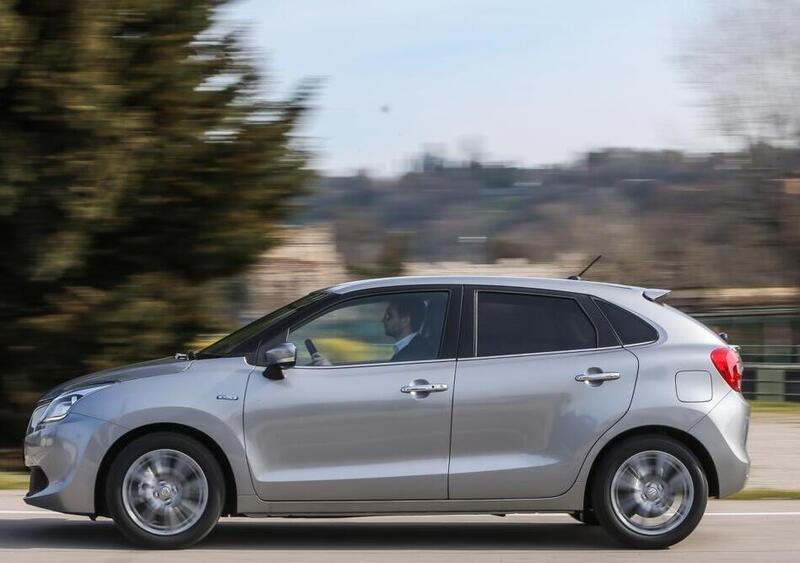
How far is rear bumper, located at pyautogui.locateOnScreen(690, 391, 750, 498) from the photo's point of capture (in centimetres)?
719

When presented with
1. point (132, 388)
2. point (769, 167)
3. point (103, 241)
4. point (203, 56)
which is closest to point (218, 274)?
point (103, 241)

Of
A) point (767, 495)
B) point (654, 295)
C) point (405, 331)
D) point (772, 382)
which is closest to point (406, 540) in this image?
point (405, 331)

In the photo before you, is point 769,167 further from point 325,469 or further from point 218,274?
point 325,469

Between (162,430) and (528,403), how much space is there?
7.03 feet

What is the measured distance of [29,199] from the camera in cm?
1190

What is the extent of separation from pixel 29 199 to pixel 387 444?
630cm

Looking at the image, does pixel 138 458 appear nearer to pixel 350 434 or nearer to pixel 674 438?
pixel 350 434

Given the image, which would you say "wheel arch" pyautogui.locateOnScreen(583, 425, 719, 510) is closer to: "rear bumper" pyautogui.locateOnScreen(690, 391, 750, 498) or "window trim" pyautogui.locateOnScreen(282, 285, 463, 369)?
"rear bumper" pyautogui.locateOnScreen(690, 391, 750, 498)

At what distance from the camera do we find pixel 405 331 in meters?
7.26

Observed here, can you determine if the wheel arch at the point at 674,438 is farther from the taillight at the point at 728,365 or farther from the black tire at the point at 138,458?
the black tire at the point at 138,458

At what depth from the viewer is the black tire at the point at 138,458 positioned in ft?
22.9

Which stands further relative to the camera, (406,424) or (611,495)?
(611,495)

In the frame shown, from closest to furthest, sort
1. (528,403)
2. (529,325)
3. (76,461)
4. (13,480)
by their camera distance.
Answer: (76,461) < (528,403) < (529,325) < (13,480)

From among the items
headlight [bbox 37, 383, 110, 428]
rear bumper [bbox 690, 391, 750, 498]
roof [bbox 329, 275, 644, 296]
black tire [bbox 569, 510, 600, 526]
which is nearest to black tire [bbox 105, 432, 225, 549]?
headlight [bbox 37, 383, 110, 428]
